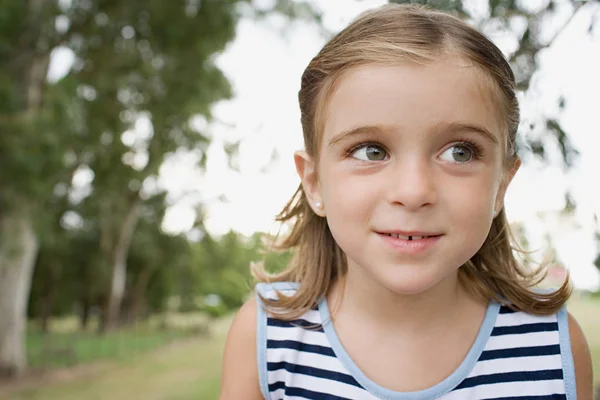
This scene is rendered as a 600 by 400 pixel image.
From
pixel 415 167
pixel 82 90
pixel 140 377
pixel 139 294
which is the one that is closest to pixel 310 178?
pixel 415 167

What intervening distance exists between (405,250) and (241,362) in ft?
1.42

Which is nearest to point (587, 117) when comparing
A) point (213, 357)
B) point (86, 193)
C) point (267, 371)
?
point (267, 371)

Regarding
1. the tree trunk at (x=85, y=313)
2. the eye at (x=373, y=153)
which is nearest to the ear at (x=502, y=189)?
the eye at (x=373, y=153)

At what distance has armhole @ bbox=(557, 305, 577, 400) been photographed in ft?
3.65

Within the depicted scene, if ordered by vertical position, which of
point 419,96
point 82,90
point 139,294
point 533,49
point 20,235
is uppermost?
point 82,90

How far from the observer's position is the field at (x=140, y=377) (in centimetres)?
673

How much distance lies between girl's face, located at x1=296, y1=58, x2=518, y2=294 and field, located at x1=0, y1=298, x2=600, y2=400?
5.14 metres

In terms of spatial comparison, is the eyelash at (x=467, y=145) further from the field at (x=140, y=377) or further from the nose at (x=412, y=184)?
the field at (x=140, y=377)

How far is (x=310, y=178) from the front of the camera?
116 centimetres

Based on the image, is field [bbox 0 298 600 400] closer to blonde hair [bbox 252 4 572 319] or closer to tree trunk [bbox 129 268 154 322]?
tree trunk [bbox 129 268 154 322]

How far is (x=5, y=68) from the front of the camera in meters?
5.95

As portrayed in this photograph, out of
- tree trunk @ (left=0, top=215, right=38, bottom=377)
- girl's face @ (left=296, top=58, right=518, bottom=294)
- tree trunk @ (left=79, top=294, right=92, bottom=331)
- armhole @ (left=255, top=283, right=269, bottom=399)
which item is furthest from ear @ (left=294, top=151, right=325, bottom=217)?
tree trunk @ (left=79, top=294, right=92, bottom=331)

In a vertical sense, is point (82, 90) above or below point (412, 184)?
above

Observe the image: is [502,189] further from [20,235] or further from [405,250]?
[20,235]
